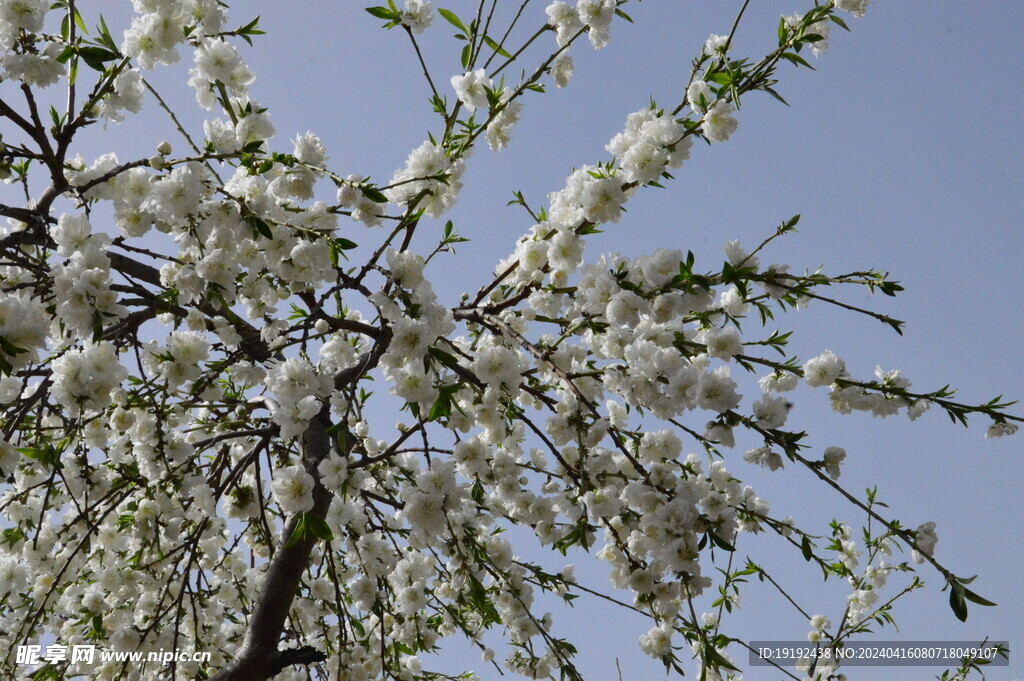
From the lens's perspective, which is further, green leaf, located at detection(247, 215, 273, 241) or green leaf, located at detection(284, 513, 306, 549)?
green leaf, located at detection(247, 215, 273, 241)

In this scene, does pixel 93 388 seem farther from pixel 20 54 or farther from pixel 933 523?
pixel 933 523

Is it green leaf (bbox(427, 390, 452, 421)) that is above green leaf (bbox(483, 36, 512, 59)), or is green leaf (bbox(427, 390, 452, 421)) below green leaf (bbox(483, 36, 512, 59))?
below

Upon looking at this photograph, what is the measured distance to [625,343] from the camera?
256 centimetres

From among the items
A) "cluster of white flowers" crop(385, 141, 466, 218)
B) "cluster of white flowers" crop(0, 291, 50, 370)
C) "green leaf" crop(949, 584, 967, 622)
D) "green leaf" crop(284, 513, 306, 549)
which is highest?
"cluster of white flowers" crop(385, 141, 466, 218)

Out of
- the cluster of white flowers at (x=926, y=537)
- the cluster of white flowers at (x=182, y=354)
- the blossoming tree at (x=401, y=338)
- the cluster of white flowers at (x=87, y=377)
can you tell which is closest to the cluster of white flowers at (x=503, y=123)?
the blossoming tree at (x=401, y=338)

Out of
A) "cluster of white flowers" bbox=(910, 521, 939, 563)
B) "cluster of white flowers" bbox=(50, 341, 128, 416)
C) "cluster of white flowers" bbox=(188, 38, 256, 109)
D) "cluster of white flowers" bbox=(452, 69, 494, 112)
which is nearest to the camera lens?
"cluster of white flowers" bbox=(50, 341, 128, 416)

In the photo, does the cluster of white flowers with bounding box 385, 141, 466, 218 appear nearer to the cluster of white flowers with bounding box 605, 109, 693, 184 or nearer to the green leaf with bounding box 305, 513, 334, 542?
the cluster of white flowers with bounding box 605, 109, 693, 184

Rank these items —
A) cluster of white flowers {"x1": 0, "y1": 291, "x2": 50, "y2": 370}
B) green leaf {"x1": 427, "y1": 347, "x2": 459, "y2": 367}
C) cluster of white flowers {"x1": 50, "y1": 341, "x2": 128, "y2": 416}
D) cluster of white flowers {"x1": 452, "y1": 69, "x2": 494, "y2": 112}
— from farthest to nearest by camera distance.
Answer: cluster of white flowers {"x1": 452, "y1": 69, "x2": 494, "y2": 112} < green leaf {"x1": 427, "y1": 347, "x2": 459, "y2": 367} < cluster of white flowers {"x1": 50, "y1": 341, "x2": 128, "y2": 416} < cluster of white flowers {"x1": 0, "y1": 291, "x2": 50, "y2": 370}

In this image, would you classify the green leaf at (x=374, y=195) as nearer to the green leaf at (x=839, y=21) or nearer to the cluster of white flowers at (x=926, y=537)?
the green leaf at (x=839, y=21)

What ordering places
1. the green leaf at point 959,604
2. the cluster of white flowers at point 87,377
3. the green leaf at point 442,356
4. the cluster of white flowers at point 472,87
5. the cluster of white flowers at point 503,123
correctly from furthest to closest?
the cluster of white flowers at point 503,123 → the cluster of white flowers at point 472,87 → the green leaf at point 442,356 → the cluster of white flowers at point 87,377 → the green leaf at point 959,604

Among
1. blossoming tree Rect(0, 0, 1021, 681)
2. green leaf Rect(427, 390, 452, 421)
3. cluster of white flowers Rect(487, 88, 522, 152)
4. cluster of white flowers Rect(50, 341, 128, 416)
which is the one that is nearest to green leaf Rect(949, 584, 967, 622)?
blossoming tree Rect(0, 0, 1021, 681)

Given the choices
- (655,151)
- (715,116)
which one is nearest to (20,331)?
(655,151)

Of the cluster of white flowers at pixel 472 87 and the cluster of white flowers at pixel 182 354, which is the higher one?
the cluster of white flowers at pixel 472 87

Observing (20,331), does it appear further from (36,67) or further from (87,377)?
(36,67)
